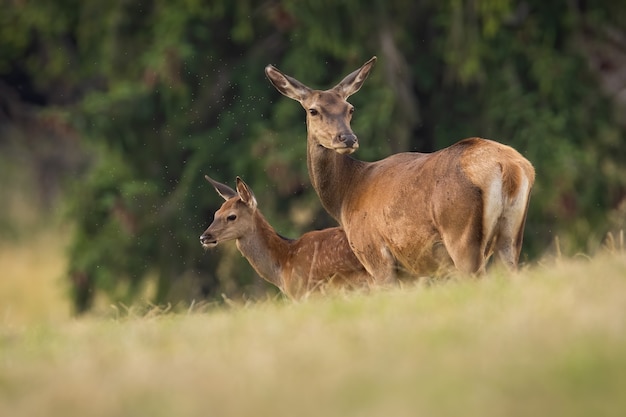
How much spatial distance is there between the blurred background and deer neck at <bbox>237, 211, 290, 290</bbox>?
4638 millimetres

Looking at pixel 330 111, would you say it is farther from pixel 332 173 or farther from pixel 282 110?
pixel 282 110

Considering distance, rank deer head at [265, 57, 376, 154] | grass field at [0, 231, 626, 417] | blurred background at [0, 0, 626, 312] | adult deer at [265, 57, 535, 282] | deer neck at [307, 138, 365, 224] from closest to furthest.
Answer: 1. grass field at [0, 231, 626, 417]
2. adult deer at [265, 57, 535, 282]
3. deer head at [265, 57, 376, 154]
4. deer neck at [307, 138, 365, 224]
5. blurred background at [0, 0, 626, 312]

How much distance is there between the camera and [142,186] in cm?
1727

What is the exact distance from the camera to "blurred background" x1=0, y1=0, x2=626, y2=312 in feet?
53.3

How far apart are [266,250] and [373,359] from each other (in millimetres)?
5610

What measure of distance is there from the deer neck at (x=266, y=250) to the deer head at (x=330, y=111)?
1323mm

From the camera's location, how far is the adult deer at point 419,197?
8.14 metres

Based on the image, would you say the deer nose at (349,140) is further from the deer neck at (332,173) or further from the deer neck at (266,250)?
the deer neck at (266,250)

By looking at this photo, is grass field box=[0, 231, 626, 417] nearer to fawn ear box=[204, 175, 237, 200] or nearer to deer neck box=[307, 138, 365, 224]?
deer neck box=[307, 138, 365, 224]

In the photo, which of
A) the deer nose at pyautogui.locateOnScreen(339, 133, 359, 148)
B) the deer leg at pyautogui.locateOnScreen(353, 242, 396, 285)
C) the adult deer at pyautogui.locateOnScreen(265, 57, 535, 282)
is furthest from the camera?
the deer nose at pyautogui.locateOnScreen(339, 133, 359, 148)

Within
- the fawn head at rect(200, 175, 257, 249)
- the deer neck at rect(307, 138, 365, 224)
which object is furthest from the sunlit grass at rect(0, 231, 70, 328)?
the deer neck at rect(307, 138, 365, 224)

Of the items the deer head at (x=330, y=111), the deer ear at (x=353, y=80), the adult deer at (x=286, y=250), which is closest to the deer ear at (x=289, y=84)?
the deer head at (x=330, y=111)

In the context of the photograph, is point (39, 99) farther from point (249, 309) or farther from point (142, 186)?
point (249, 309)

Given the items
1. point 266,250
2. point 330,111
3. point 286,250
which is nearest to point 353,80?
point 330,111
